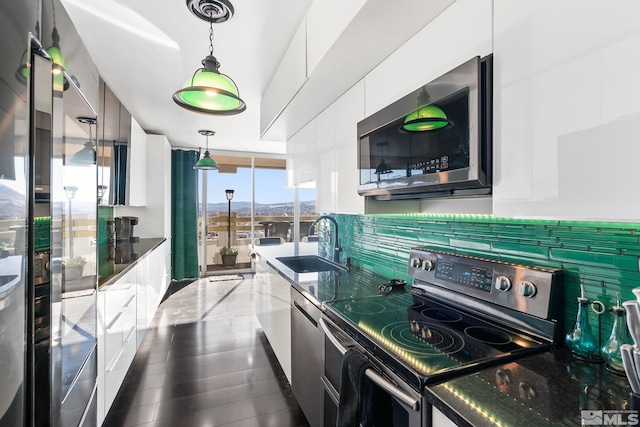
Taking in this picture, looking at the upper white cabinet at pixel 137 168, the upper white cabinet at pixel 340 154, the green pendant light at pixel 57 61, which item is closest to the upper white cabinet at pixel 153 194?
the upper white cabinet at pixel 137 168

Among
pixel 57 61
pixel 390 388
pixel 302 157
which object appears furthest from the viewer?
pixel 302 157

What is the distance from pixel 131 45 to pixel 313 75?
1311 mm

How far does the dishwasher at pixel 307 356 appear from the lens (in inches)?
62.0

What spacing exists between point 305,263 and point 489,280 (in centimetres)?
180

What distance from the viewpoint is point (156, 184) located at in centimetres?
447

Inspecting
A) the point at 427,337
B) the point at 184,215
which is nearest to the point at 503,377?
the point at 427,337

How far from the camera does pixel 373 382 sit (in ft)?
3.39

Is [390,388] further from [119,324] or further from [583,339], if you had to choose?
[119,324]

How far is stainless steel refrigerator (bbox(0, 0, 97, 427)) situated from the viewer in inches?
24.0

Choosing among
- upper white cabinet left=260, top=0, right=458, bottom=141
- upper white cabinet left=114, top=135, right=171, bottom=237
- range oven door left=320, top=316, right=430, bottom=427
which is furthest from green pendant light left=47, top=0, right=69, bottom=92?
upper white cabinet left=114, top=135, right=171, bottom=237

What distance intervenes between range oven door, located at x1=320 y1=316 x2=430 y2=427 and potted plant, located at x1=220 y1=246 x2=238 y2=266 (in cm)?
493

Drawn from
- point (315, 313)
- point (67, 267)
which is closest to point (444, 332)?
point (315, 313)

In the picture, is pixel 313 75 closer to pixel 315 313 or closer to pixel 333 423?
pixel 315 313

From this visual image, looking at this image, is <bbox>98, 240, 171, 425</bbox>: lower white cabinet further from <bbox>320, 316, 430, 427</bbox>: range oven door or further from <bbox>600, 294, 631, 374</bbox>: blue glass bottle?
<bbox>600, 294, 631, 374</bbox>: blue glass bottle
